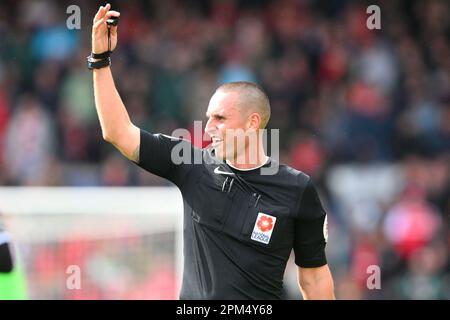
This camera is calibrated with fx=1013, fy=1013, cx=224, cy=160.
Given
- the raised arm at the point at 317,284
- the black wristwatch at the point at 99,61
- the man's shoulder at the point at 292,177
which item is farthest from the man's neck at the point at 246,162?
the black wristwatch at the point at 99,61

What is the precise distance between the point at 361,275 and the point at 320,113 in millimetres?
2695

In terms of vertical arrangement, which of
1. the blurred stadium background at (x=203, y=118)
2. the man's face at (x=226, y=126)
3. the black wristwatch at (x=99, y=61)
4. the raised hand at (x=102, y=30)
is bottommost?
the blurred stadium background at (x=203, y=118)

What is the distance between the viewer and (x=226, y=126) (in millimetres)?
5035

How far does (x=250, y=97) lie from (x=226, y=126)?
0.23 m

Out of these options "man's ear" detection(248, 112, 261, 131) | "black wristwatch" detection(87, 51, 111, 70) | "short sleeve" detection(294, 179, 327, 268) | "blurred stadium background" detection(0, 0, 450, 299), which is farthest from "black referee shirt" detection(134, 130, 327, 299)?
"blurred stadium background" detection(0, 0, 450, 299)

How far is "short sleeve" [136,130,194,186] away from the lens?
4.91 meters

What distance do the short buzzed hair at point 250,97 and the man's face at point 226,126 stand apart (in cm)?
4

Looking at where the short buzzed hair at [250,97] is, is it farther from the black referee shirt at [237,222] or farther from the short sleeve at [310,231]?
the short sleeve at [310,231]

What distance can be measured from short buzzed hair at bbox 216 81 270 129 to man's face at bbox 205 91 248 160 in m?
0.04

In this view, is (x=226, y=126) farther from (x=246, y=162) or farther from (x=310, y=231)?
(x=310, y=231)

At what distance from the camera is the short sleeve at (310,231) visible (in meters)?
5.03
